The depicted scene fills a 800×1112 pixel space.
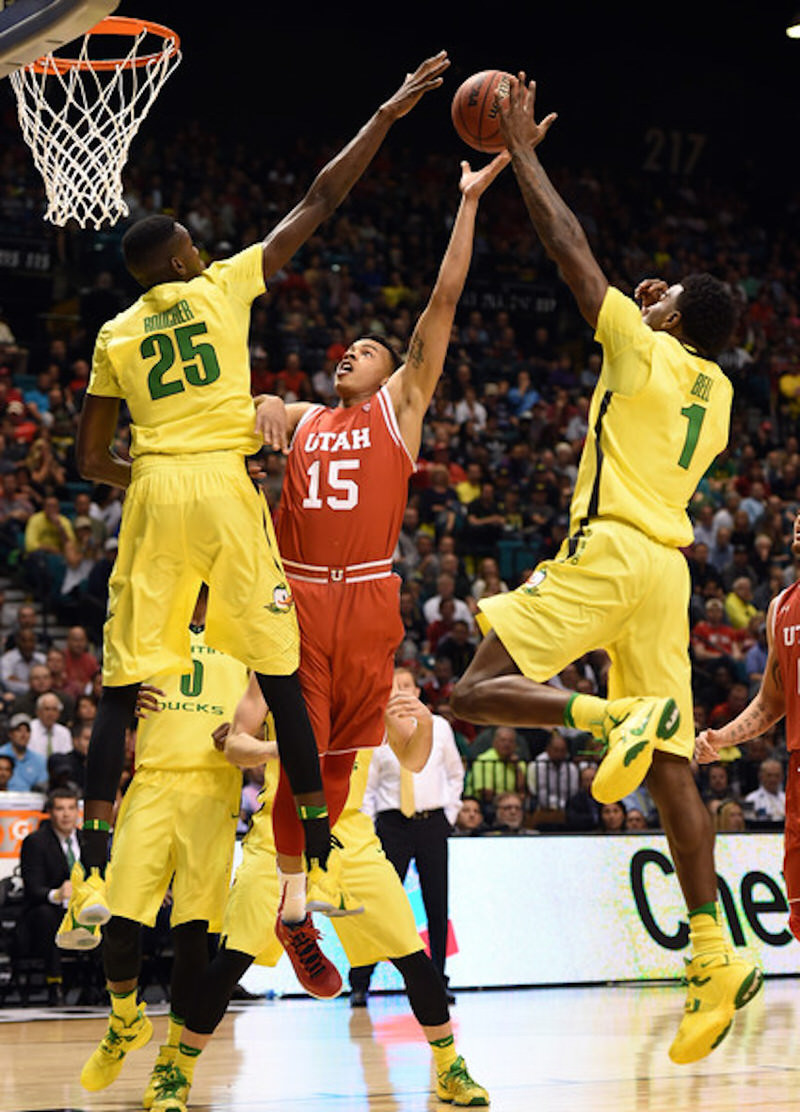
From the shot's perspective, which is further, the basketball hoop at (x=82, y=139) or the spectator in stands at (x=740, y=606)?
the spectator in stands at (x=740, y=606)

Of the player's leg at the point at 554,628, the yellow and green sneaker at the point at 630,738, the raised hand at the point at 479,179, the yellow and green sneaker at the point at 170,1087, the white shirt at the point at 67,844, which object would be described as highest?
the raised hand at the point at 479,179

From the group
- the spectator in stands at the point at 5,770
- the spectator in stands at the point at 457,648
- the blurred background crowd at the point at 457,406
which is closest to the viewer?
the spectator in stands at the point at 5,770

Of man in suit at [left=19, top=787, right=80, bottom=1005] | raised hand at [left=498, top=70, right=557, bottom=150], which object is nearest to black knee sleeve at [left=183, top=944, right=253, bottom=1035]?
raised hand at [left=498, top=70, right=557, bottom=150]

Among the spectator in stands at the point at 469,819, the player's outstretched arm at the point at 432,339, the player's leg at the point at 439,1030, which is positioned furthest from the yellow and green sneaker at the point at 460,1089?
the spectator in stands at the point at 469,819

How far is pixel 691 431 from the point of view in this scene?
5680mm

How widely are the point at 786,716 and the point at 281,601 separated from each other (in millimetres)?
2244

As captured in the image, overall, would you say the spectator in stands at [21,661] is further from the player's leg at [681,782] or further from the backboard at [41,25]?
the player's leg at [681,782]

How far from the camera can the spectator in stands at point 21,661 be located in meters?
12.9

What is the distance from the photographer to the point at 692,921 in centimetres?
555

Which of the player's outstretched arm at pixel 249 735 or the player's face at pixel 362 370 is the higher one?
the player's face at pixel 362 370

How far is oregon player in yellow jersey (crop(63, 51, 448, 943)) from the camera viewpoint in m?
5.70

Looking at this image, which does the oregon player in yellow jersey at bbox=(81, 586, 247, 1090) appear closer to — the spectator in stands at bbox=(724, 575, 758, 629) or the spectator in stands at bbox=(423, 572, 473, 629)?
the spectator in stands at bbox=(423, 572, 473, 629)

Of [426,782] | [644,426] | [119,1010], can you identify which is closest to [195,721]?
[119,1010]

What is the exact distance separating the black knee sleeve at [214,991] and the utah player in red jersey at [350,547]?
A: 0.52 m
